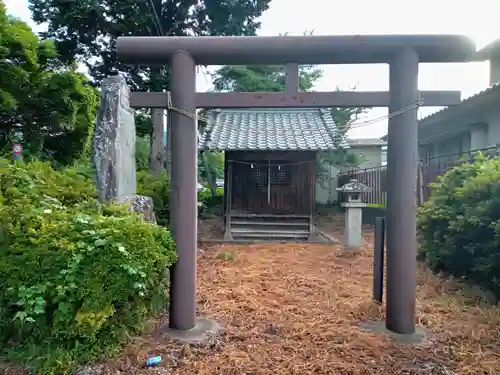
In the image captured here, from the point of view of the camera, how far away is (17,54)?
7527 mm

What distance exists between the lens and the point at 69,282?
2559 mm

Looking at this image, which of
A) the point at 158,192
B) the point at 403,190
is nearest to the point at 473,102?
the point at 403,190

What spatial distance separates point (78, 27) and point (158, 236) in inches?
374

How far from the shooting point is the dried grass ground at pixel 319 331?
302cm

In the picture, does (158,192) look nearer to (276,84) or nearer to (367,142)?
(276,84)

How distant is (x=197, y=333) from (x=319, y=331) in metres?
1.20

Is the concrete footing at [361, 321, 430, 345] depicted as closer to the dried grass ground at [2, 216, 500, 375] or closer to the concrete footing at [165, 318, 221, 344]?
the dried grass ground at [2, 216, 500, 375]

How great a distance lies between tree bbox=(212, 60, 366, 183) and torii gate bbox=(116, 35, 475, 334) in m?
10.4

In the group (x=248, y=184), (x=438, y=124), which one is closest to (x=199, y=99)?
(x=248, y=184)

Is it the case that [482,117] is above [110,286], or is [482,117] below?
above

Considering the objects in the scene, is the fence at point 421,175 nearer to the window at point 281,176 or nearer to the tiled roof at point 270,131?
the tiled roof at point 270,131

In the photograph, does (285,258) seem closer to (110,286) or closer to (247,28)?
(110,286)

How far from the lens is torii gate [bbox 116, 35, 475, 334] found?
3615 mm

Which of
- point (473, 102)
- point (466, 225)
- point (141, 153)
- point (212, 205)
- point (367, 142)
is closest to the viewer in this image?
point (466, 225)
